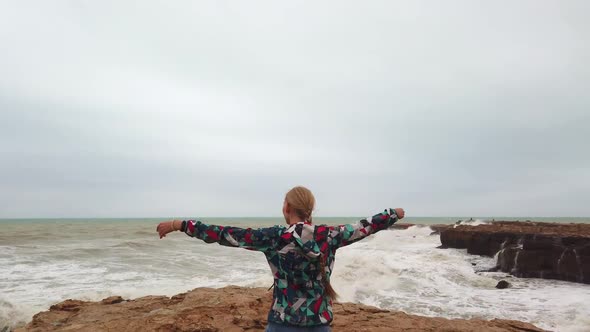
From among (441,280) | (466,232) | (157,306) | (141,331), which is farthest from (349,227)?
(466,232)

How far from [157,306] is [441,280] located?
10106 mm

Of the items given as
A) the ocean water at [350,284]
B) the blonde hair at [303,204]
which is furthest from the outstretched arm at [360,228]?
the ocean water at [350,284]

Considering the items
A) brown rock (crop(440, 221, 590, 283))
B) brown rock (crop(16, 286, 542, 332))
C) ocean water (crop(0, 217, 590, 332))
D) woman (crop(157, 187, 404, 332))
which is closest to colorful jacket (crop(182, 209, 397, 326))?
woman (crop(157, 187, 404, 332))

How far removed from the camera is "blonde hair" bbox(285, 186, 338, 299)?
2250mm

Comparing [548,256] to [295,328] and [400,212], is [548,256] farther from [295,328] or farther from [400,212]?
[295,328]

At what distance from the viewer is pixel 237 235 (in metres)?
2.27

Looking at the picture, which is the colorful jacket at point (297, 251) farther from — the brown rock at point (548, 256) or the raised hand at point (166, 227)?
the brown rock at point (548, 256)

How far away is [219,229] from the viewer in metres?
2.29

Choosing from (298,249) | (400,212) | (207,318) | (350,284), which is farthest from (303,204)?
(350,284)

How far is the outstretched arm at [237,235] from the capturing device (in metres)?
2.23

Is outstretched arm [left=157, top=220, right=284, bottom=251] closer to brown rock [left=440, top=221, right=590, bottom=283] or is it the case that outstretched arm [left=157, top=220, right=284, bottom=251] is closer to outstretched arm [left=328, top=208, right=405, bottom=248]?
outstretched arm [left=328, top=208, right=405, bottom=248]

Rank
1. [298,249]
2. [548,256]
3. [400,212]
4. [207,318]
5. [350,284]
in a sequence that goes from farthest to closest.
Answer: [548,256]
[350,284]
[207,318]
[400,212]
[298,249]

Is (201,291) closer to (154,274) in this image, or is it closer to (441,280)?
(154,274)

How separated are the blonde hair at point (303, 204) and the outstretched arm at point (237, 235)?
155 mm
